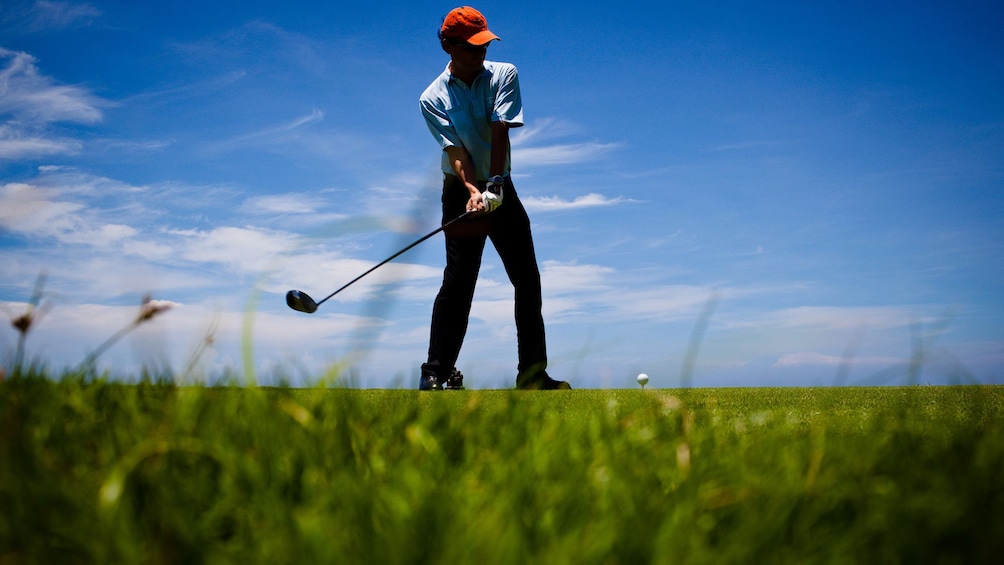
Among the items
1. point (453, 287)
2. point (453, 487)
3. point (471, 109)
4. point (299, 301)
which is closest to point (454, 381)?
point (453, 287)

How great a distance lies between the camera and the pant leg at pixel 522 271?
525 centimetres

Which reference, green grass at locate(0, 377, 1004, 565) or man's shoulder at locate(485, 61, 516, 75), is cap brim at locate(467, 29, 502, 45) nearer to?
man's shoulder at locate(485, 61, 516, 75)

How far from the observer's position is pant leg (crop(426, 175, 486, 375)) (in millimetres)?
5258

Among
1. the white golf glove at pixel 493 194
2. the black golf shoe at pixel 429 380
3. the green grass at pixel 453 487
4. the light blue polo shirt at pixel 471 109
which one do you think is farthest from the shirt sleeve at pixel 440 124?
the green grass at pixel 453 487

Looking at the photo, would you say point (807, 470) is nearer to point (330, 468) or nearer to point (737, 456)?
point (737, 456)

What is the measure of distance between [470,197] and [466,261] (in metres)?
0.45

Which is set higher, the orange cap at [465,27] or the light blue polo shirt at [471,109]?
the orange cap at [465,27]

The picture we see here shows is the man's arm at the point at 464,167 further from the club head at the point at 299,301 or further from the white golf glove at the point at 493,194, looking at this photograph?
the club head at the point at 299,301

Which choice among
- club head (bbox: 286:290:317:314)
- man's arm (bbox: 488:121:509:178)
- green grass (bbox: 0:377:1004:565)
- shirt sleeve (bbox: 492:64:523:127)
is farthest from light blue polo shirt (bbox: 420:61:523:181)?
green grass (bbox: 0:377:1004:565)

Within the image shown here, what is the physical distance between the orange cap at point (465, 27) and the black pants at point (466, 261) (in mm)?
940

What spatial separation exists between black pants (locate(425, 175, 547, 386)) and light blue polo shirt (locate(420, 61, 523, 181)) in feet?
0.79

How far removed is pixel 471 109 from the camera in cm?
529

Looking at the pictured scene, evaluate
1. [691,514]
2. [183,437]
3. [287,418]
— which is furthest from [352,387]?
[691,514]

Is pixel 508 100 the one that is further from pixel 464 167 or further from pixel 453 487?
pixel 453 487
